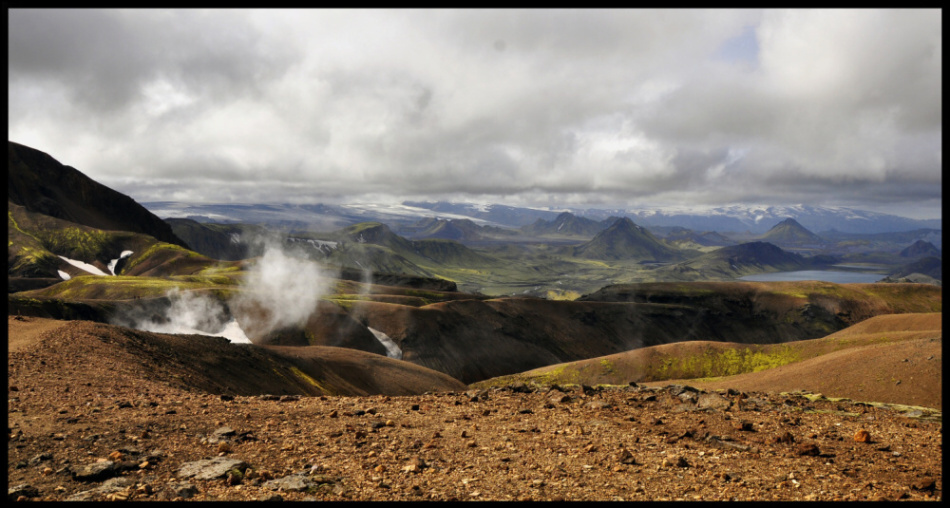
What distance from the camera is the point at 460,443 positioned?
1351 centimetres

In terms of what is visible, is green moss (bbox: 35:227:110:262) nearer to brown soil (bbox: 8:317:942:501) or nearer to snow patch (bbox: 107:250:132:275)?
snow patch (bbox: 107:250:132:275)

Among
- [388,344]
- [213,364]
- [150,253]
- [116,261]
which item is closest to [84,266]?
[116,261]

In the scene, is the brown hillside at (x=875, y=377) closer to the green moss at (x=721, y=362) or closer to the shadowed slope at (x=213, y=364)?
the green moss at (x=721, y=362)

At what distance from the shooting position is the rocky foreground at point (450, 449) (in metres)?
9.63

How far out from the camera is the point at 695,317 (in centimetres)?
17575

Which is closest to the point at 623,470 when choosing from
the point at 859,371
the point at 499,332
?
the point at 859,371

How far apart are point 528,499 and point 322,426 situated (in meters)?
7.78

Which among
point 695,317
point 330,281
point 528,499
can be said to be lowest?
point 695,317

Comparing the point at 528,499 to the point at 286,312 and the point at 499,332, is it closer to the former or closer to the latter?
the point at 286,312

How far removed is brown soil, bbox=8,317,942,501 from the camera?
9.73 metres

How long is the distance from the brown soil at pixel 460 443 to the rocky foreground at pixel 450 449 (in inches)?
→ 2.2

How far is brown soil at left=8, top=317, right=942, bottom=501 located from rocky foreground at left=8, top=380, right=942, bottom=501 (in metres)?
0.06

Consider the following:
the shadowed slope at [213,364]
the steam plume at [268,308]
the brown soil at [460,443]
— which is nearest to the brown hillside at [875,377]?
the brown soil at [460,443]

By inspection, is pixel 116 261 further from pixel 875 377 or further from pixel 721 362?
pixel 875 377
